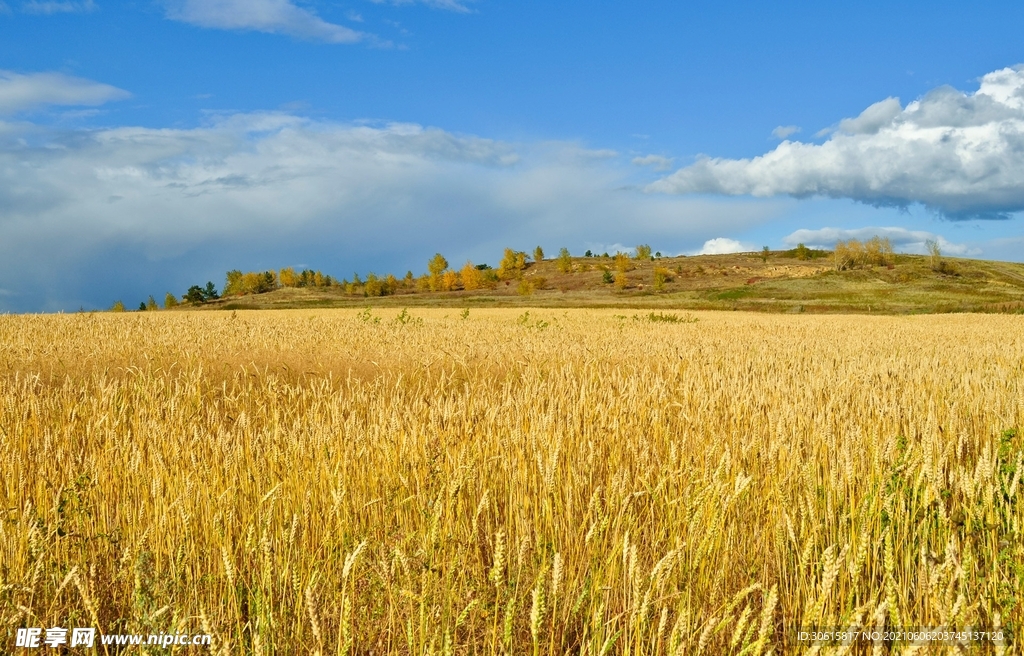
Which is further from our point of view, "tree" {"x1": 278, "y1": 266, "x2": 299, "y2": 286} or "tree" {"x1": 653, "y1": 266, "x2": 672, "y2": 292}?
"tree" {"x1": 278, "y1": 266, "x2": 299, "y2": 286}

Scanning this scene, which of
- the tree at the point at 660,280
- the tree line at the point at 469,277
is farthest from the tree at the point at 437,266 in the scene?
the tree at the point at 660,280

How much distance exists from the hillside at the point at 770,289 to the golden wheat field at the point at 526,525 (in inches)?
2010

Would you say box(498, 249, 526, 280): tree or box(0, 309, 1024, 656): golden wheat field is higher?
box(498, 249, 526, 280): tree

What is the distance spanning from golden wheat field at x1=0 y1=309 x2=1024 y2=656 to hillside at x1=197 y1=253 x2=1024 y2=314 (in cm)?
5105

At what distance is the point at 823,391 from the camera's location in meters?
6.24

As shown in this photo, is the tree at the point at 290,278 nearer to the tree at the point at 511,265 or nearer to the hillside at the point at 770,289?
the hillside at the point at 770,289

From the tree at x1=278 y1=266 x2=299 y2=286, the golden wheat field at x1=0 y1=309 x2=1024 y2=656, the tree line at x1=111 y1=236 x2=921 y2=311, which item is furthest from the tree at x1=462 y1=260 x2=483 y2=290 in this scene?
the golden wheat field at x1=0 y1=309 x2=1024 y2=656

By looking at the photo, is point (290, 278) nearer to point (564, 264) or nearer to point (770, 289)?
point (564, 264)

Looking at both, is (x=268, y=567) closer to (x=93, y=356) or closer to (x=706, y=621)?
(x=706, y=621)

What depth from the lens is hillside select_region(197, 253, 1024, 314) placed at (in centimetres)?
5575

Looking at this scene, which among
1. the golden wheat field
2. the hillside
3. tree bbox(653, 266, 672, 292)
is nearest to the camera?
the golden wheat field

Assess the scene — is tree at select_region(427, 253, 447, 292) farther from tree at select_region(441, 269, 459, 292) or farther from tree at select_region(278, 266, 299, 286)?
tree at select_region(278, 266, 299, 286)

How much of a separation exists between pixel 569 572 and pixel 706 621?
1.91ft

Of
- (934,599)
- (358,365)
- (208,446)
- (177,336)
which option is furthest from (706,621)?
(177,336)
